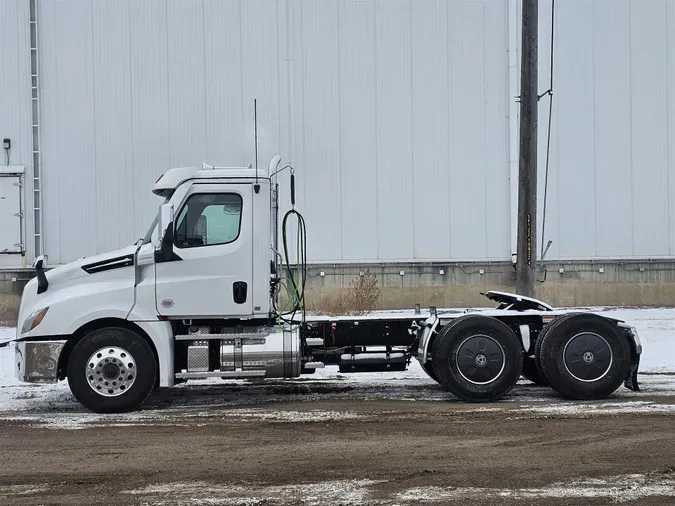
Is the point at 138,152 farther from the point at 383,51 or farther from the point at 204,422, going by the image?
the point at 204,422

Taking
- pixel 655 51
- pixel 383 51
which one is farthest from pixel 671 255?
pixel 383 51

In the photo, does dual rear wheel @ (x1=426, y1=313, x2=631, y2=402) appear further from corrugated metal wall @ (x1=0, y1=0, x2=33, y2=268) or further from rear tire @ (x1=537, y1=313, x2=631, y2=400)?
corrugated metal wall @ (x1=0, y1=0, x2=33, y2=268)

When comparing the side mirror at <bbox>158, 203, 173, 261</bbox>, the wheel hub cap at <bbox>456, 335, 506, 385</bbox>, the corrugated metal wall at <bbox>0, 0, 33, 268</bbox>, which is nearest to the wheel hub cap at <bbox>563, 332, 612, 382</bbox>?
the wheel hub cap at <bbox>456, 335, 506, 385</bbox>

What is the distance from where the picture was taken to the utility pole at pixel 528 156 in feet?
43.0

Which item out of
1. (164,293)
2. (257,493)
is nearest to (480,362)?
(164,293)

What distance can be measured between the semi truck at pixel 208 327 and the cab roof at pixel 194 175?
0.01 metres

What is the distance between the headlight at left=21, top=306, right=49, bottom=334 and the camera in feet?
30.3

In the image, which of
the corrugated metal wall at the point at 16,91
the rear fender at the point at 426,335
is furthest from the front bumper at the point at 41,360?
the corrugated metal wall at the point at 16,91

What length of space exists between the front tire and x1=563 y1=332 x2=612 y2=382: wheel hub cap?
16.5ft

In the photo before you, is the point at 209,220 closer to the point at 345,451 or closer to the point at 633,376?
the point at 345,451

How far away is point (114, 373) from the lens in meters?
9.20

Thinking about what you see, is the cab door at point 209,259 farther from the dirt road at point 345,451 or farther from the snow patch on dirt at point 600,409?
the snow patch on dirt at point 600,409

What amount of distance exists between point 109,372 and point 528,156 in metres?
7.57

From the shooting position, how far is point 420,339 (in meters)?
10.2
